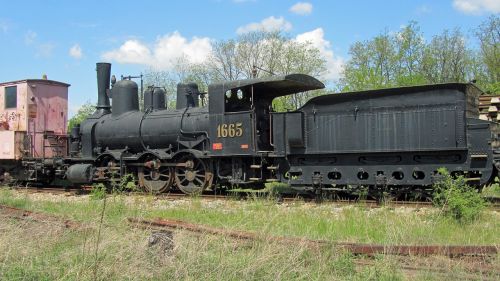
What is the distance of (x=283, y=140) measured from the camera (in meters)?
11.9

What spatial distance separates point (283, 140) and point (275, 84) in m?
1.63

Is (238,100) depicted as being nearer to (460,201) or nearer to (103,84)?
(103,84)

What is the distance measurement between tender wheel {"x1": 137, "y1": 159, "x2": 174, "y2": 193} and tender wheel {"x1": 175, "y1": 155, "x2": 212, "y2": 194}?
356mm

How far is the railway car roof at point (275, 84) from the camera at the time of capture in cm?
1208

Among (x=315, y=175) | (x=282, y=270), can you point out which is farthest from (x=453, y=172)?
(x=282, y=270)

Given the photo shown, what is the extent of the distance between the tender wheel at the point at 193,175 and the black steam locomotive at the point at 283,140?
29 mm

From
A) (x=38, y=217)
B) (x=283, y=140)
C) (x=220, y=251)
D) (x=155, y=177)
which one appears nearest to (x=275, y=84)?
(x=283, y=140)

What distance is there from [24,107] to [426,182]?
13.8m

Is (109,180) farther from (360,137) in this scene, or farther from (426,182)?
(426,182)

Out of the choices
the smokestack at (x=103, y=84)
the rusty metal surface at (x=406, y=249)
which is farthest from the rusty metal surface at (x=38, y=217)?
the smokestack at (x=103, y=84)

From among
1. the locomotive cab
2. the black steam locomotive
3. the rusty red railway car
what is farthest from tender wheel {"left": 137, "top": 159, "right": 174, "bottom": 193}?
the rusty red railway car

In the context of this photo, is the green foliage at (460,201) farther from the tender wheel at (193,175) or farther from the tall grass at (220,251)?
the tender wheel at (193,175)

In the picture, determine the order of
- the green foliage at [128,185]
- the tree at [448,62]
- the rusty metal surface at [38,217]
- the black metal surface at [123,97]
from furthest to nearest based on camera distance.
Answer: the tree at [448,62] < the black metal surface at [123,97] < the green foliage at [128,185] < the rusty metal surface at [38,217]

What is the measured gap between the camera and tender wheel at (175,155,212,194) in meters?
13.3
